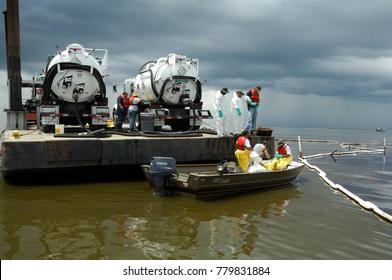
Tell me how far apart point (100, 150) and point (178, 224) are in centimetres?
430

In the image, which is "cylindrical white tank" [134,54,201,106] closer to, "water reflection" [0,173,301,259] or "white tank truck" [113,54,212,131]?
"white tank truck" [113,54,212,131]

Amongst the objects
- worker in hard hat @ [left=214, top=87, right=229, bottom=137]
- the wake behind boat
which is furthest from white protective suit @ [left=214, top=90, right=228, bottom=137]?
the wake behind boat

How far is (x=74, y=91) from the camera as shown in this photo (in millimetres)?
13453

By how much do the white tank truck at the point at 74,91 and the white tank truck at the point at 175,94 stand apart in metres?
2.14

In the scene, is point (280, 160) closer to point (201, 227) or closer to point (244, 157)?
point (244, 157)

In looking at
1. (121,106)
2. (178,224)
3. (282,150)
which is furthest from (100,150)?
(282,150)

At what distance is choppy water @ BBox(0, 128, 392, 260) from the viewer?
19.3 feet

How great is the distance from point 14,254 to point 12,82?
37.8 ft

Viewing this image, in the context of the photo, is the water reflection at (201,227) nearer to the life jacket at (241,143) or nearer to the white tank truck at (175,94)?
the life jacket at (241,143)

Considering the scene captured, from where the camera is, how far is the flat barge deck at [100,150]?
31.9 feet

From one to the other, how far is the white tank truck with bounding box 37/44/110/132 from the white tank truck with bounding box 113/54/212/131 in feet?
7.02

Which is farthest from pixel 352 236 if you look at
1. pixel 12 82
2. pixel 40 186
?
pixel 12 82

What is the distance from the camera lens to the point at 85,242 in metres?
6.11

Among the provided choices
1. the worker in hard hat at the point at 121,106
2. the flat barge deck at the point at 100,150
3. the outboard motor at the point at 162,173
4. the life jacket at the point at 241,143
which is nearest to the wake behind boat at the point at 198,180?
the outboard motor at the point at 162,173
